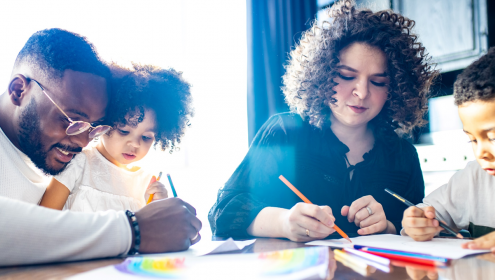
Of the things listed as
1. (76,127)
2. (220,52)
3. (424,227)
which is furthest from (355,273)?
(220,52)

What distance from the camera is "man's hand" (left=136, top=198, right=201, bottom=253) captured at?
0.63m

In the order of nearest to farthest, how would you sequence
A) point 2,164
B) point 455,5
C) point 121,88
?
point 2,164 < point 121,88 < point 455,5

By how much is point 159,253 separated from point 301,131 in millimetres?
698

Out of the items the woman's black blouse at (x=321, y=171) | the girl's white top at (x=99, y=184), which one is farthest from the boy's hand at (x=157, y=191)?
the woman's black blouse at (x=321, y=171)

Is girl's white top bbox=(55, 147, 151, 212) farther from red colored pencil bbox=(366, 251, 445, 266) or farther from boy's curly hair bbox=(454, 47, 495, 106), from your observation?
boy's curly hair bbox=(454, 47, 495, 106)

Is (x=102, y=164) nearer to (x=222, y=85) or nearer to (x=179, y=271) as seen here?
(x=179, y=271)

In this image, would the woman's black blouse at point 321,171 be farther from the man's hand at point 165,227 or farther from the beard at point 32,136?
the beard at point 32,136

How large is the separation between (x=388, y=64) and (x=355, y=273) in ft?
2.79

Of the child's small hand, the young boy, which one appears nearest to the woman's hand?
the young boy

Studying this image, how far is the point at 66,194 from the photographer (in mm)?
1162

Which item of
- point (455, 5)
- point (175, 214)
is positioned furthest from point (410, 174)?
point (455, 5)

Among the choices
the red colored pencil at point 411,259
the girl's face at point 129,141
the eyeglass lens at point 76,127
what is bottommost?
the red colored pencil at point 411,259

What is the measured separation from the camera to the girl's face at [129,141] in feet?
4.23

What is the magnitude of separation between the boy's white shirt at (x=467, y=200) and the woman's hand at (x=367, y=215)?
7.8 inches
